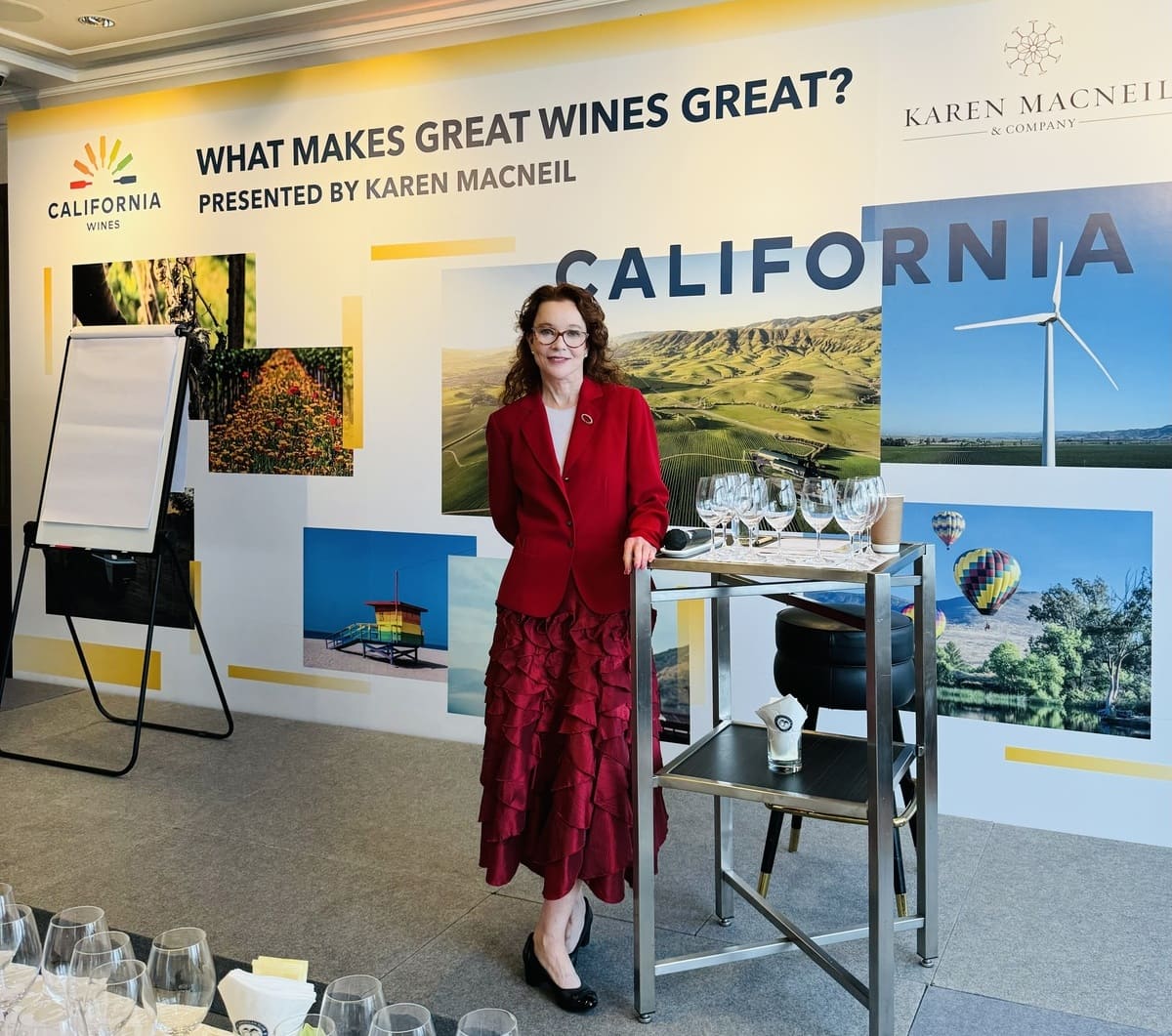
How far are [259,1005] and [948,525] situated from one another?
A: 311cm

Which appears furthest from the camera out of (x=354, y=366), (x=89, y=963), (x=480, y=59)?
(x=354, y=366)

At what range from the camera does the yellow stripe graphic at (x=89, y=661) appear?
536cm

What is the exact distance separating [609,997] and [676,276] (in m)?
2.58

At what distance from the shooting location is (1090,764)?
3.67m

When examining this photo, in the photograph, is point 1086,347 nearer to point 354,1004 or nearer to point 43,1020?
point 354,1004

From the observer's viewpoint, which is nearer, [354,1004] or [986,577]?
[354,1004]

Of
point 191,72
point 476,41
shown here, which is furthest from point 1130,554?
point 191,72

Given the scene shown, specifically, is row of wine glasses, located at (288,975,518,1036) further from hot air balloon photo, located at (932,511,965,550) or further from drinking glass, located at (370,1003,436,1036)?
hot air balloon photo, located at (932,511,965,550)

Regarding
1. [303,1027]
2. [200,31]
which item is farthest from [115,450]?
[303,1027]

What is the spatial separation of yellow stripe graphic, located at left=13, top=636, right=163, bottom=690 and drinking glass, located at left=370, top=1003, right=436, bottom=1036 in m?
4.52

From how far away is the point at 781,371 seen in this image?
4.02 m

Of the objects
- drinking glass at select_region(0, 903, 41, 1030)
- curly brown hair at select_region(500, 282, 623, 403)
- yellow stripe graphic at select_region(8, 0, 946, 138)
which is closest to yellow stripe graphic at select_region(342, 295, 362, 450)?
yellow stripe graphic at select_region(8, 0, 946, 138)

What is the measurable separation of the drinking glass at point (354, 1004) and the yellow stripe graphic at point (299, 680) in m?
3.76

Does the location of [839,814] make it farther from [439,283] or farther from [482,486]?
[439,283]
